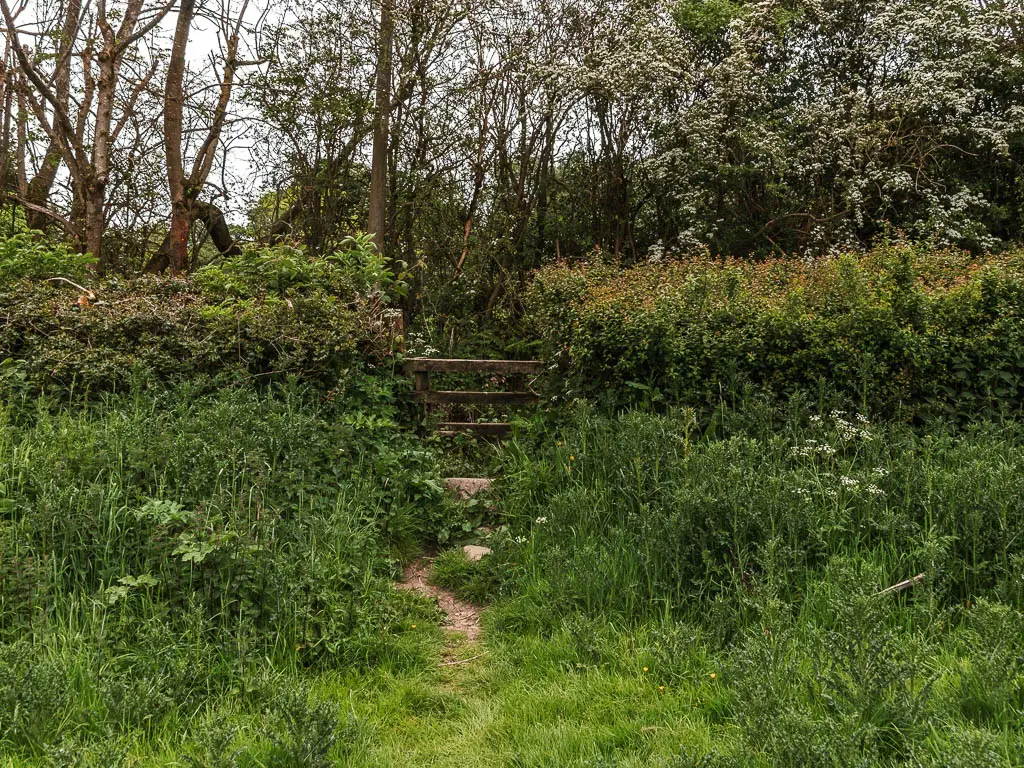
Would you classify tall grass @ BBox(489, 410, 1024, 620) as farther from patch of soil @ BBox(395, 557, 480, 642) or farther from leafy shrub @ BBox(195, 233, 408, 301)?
leafy shrub @ BBox(195, 233, 408, 301)

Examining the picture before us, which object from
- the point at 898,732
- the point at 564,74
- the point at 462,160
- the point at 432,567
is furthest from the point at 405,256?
the point at 898,732

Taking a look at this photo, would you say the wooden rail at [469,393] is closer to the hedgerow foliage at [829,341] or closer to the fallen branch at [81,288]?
the hedgerow foliage at [829,341]

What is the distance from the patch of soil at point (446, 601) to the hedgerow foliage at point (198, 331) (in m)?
2.13

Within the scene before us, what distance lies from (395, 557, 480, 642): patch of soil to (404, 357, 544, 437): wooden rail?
200cm

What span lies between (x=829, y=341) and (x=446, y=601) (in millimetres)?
3789

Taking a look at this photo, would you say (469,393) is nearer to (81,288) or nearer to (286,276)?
(286,276)

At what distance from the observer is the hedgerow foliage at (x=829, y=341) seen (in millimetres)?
5398

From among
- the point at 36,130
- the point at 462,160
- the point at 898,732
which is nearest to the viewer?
the point at 898,732

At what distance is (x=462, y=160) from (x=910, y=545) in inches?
388

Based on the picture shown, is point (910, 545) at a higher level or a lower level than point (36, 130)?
lower

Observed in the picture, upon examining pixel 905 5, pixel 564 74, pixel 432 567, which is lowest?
pixel 432 567

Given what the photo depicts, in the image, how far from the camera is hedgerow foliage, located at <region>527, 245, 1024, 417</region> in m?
5.40

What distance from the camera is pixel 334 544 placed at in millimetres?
4273

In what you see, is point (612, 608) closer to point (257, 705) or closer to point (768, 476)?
point (768, 476)
